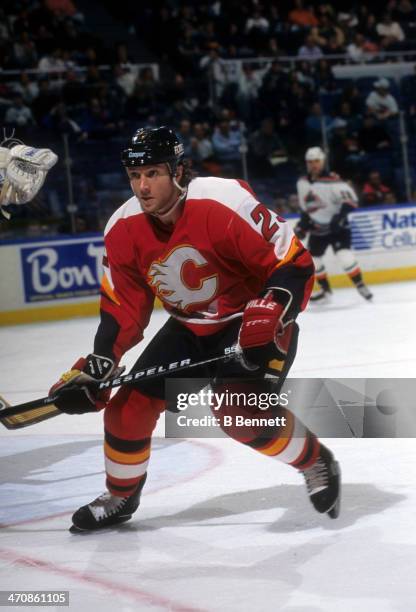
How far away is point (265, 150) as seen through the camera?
31.9 feet

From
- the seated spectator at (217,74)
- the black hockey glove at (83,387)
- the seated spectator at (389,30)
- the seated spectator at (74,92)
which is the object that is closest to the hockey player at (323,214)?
the seated spectator at (217,74)

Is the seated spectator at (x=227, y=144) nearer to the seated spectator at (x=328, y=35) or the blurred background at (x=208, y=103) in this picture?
the blurred background at (x=208, y=103)

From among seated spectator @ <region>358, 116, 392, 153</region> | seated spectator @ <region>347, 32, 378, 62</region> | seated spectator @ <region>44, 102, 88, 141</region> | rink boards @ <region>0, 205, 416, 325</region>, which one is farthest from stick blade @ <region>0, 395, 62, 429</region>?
seated spectator @ <region>347, 32, 378, 62</region>

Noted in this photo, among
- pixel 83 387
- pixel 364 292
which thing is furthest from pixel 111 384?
pixel 364 292

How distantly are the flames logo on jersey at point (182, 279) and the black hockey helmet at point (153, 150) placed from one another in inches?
9.2

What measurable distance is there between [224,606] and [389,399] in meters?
2.13

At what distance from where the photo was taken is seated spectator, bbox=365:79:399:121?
33.7 feet

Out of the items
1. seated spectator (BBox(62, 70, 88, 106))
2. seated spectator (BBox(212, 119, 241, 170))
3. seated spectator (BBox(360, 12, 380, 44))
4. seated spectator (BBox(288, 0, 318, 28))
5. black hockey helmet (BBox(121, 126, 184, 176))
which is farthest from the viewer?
seated spectator (BBox(360, 12, 380, 44))

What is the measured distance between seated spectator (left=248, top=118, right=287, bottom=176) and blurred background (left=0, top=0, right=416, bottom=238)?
13 millimetres

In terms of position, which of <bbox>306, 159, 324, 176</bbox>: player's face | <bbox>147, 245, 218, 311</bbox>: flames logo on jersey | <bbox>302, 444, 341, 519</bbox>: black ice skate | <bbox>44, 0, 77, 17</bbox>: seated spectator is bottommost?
<bbox>302, 444, 341, 519</bbox>: black ice skate

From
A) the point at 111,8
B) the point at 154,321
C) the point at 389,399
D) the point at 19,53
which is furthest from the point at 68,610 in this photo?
the point at 111,8

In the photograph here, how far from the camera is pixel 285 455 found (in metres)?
3.01

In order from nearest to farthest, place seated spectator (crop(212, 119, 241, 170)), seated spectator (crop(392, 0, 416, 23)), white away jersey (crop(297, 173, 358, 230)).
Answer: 1. white away jersey (crop(297, 173, 358, 230))
2. seated spectator (crop(212, 119, 241, 170))
3. seated spectator (crop(392, 0, 416, 23))

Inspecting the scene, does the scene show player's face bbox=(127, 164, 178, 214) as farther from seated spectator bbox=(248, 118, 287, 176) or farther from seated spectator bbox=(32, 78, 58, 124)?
seated spectator bbox=(248, 118, 287, 176)
